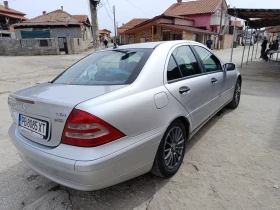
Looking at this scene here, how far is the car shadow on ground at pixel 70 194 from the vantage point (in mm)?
2189

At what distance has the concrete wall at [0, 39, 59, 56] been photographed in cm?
2231

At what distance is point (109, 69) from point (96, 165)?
125 centimetres

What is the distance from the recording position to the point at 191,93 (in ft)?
9.00

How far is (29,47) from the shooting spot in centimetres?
2236

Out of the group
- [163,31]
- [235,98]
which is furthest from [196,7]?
[235,98]

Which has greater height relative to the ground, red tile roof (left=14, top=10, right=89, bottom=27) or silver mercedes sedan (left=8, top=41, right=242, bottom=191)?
red tile roof (left=14, top=10, right=89, bottom=27)

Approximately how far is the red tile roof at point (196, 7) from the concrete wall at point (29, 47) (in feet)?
76.5

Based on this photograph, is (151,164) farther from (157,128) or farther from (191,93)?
(191,93)

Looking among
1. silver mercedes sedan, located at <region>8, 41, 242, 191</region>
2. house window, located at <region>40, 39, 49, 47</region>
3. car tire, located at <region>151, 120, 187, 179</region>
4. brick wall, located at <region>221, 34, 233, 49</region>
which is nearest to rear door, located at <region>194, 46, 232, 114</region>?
silver mercedes sedan, located at <region>8, 41, 242, 191</region>

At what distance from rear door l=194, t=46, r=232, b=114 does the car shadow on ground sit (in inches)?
66.3

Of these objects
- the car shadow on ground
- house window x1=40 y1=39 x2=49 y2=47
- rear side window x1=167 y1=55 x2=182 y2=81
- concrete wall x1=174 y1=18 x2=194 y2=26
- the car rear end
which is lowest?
the car shadow on ground

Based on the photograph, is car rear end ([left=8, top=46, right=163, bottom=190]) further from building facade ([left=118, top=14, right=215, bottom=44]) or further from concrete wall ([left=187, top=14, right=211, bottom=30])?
concrete wall ([left=187, top=14, right=211, bottom=30])

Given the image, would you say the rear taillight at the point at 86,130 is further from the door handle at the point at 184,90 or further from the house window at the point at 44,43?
the house window at the point at 44,43

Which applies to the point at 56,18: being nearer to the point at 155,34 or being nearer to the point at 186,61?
the point at 155,34
